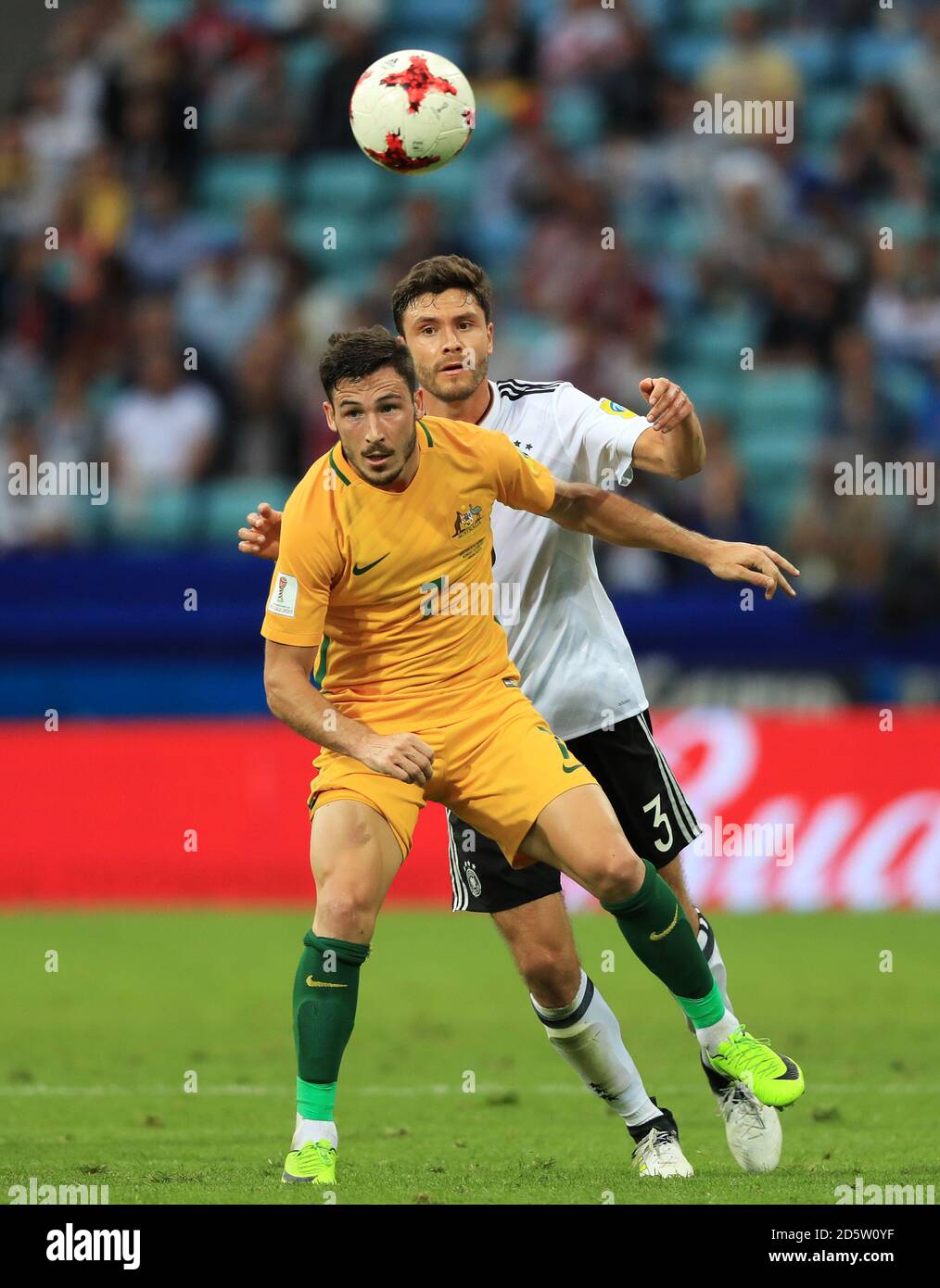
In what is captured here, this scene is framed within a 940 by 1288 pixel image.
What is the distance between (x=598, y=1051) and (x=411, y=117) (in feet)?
10.3

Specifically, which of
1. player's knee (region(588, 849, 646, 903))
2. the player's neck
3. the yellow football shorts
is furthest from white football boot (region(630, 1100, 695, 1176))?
the player's neck

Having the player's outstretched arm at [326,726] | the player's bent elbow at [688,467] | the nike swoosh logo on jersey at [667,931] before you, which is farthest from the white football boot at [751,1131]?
the player's bent elbow at [688,467]

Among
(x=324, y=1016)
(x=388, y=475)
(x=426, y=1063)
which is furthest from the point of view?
(x=426, y=1063)

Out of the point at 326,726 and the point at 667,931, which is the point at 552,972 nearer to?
the point at 667,931

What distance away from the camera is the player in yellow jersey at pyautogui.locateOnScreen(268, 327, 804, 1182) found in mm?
5645

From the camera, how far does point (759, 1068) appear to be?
6.02 meters

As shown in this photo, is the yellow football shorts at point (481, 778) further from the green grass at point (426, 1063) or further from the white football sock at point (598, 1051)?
the green grass at point (426, 1063)

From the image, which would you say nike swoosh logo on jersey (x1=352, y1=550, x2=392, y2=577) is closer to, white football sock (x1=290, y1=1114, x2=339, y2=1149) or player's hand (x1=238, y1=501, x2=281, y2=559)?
player's hand (x1=238, y1=501, x2=281, y2=559)

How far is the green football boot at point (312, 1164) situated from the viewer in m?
5.57

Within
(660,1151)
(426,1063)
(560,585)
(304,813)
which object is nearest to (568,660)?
(560,585)

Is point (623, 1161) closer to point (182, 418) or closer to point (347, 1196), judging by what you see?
point (347, 1196)

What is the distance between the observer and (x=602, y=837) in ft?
18.9

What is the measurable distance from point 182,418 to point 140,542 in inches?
43.6

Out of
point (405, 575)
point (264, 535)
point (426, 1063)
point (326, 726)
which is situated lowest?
point (426, 1063)
